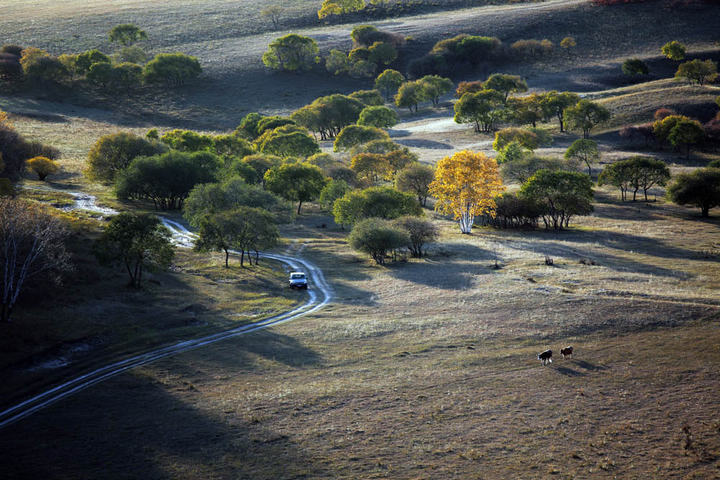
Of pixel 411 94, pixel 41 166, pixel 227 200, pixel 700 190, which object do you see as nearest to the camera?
pixel 227 200

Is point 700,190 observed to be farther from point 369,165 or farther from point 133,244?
point 133,244

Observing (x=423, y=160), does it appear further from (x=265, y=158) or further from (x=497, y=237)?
(x=497, y=237)

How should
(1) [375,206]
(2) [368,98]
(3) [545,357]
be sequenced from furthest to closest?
(2) [368,98], (1) [375,206], (3) [545,357]

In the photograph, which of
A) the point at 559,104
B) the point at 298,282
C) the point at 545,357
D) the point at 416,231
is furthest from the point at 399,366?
the point at 559,104

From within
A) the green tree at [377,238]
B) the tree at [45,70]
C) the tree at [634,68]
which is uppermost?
the tree at [45,70]

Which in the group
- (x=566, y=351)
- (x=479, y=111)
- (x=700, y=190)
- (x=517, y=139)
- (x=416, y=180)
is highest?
(x=479, y=111)

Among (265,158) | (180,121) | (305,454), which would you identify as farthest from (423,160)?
(305,454)

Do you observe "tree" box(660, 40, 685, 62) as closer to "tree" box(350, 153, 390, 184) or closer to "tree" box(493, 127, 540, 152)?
"tree" box(493, 127, 540, 152)

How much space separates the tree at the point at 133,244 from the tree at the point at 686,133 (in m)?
108

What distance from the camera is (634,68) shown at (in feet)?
561

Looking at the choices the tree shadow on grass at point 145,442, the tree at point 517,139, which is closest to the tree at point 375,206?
the tree at point 517,139

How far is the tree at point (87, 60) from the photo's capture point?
188 metres

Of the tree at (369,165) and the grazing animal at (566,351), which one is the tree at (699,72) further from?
the grazing animal at (566,351)

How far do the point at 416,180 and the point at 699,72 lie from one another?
350ft
